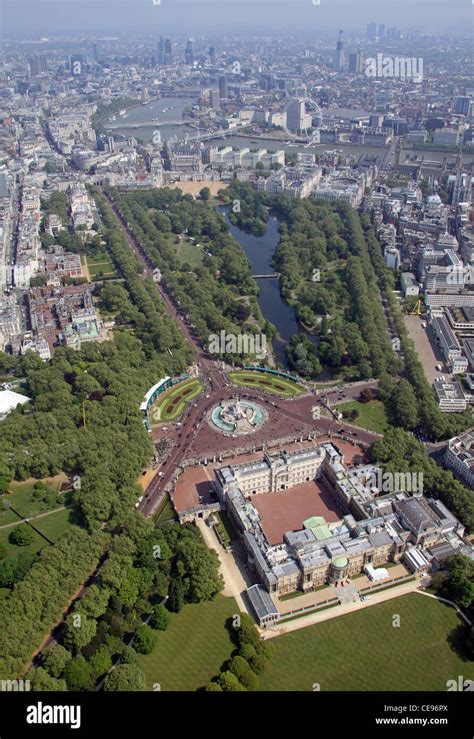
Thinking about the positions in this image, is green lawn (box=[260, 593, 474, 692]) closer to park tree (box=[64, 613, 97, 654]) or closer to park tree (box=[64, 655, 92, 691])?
park tree (box=[64, 655, 92, 691])

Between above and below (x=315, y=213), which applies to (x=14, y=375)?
below

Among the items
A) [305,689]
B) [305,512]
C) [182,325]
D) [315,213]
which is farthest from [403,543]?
[315,213]

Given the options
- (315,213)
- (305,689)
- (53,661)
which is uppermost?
(315,213)

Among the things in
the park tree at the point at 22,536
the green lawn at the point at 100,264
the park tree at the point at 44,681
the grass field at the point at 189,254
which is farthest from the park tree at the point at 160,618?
the grass field at the point at 189,254

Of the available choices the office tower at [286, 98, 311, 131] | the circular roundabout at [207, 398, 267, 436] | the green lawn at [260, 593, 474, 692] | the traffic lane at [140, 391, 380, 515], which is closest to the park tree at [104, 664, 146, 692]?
the green lawn at [260, 593, 474, 692]

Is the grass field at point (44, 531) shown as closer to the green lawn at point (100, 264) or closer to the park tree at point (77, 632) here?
the park tree at point (77, 632)

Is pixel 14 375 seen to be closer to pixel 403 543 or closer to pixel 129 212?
pixel 403 543
